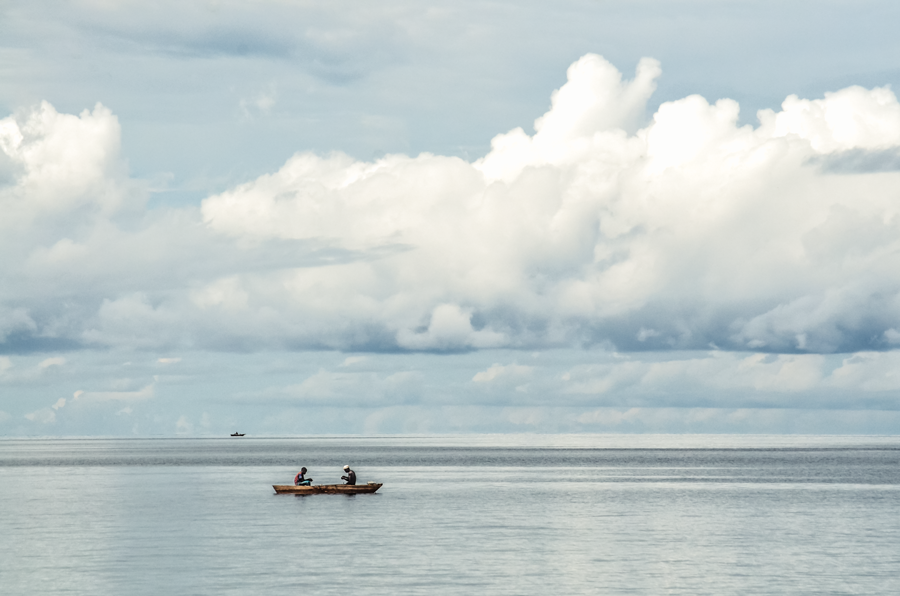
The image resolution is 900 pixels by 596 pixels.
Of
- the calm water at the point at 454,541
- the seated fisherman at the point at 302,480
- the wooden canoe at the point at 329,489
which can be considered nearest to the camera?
the calm water at the point at 454,541

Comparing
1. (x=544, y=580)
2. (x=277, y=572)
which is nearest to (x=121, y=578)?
(x=277, y=572)

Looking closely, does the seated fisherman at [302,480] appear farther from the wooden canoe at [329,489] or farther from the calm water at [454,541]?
the calm water at [454,541]

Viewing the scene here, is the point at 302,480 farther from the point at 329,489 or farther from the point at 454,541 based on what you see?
the point at 454,541

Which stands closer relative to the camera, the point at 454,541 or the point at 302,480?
the point at 454,541

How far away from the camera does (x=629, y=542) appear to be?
213 feet

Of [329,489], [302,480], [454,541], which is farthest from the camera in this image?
[302,480]

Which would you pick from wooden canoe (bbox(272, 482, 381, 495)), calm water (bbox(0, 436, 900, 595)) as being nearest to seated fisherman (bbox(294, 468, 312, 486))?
wooden canoe (bbox(272, 482, 381, 495))

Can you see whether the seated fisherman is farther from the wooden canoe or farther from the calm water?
the calm water

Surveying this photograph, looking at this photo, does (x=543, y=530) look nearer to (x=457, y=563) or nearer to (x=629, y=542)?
(x=629, y=542)

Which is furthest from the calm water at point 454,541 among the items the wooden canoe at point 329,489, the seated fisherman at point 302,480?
the seated fisherman at point 302,480

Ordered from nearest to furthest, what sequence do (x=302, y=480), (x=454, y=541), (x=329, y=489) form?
(x=454, y=541), (x=329, y=489), (x=302, y=480)

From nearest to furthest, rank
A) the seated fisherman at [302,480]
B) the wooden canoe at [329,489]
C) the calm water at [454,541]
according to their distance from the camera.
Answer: the calm water at [454,541] → the wooden canoe at [329,489] → the seated fisherman at [302,480]

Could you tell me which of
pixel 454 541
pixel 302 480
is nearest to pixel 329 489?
pixel 302 480

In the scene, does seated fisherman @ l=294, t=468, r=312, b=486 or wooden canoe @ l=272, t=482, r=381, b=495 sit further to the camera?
seated fisherman @ l=294, t=468, r=312, b=486
